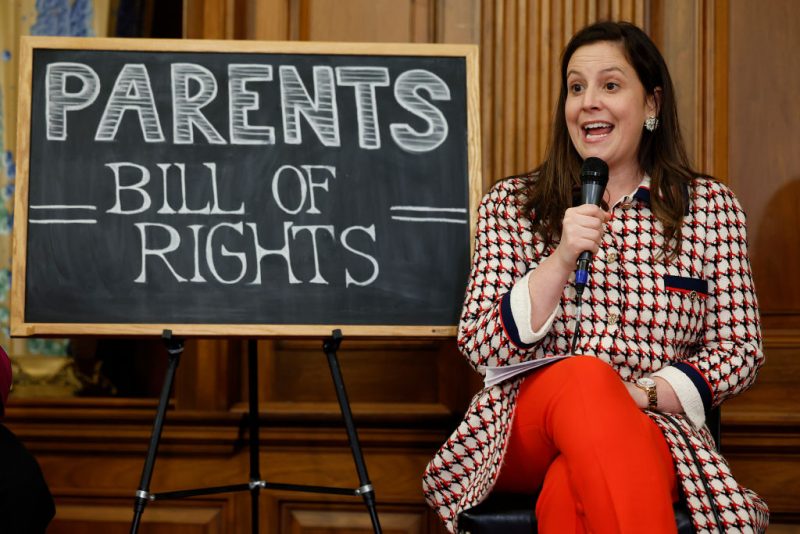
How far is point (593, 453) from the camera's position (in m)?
1.31

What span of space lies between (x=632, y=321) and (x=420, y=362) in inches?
31.8

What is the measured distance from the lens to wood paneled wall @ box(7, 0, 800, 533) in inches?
91.0

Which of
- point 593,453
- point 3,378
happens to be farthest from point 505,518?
point 3,378

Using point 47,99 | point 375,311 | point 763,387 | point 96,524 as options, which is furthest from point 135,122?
point 763,387

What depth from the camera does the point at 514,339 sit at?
1556 millimetres

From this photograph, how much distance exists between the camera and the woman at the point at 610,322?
1.36m

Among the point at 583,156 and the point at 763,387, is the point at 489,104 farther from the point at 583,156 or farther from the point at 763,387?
the point at 763,387

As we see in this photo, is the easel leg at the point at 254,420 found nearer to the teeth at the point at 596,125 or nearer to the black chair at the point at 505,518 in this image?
the black chair at the point at 505,518

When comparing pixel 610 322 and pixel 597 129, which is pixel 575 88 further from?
pixel 610 322

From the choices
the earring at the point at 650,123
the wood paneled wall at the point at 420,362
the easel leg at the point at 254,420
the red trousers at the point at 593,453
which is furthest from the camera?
the wood paneled wall at the point at 420,362

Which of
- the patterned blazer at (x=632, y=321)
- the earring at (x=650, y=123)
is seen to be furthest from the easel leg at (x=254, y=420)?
the earring at (x=650, y=123)

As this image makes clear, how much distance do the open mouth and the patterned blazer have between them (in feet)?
0.42

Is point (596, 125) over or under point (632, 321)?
over

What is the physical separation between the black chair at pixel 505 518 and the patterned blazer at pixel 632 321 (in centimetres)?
3
